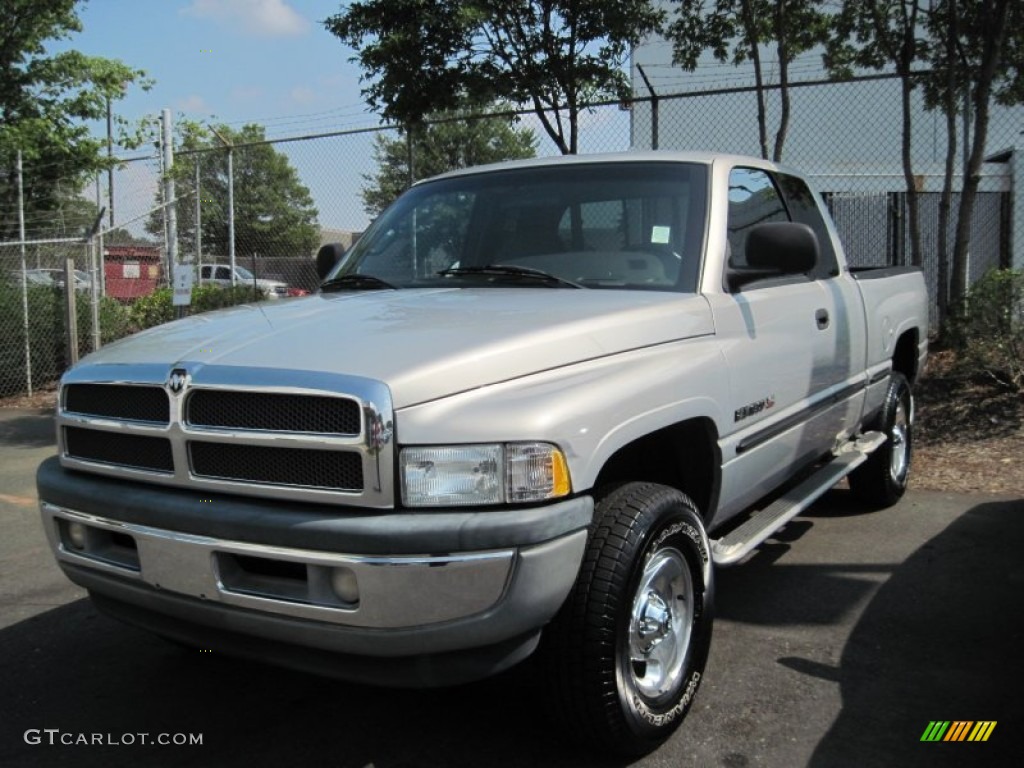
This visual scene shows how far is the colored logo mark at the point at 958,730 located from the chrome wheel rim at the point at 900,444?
2815 mm

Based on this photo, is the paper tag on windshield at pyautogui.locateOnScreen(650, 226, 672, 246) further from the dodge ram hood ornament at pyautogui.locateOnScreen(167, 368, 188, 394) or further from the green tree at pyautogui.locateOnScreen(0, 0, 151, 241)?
the green tree at pyautogui.locateOnScreen(0, 0, 151, 241)

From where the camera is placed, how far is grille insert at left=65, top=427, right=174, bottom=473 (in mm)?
2684

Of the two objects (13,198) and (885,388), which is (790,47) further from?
(13,198)

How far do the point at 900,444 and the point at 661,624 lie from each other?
3659mm

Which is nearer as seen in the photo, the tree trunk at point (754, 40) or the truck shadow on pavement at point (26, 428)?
the truck shadow on pavement at point (26, 428)

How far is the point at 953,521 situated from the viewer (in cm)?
546

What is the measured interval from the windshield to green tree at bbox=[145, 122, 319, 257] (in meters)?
7.60

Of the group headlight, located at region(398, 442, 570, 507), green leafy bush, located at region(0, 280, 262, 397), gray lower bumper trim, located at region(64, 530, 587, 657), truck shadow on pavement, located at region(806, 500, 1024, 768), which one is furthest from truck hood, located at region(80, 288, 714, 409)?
green leafy bush, located at region(0, 280, 262, 397)

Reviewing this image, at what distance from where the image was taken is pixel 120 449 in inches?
111

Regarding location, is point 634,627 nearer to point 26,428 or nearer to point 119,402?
point 119,402

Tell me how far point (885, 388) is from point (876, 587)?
5.26ft

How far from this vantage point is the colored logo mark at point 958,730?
2.95 m

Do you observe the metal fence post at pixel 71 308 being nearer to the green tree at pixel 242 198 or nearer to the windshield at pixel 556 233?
the green tree at pixel 242 198

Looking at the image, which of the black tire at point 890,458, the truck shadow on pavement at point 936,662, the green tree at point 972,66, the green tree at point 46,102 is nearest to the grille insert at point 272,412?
the truck shadow on pavement at point 936,662
